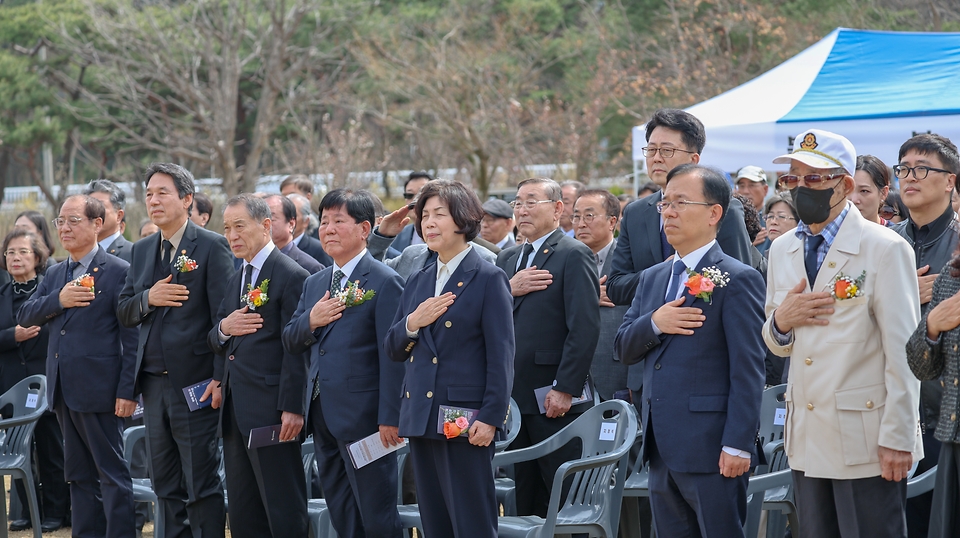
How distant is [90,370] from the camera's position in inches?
225

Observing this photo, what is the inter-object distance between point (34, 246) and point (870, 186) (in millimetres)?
5544

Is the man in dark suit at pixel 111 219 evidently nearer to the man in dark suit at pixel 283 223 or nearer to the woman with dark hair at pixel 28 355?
the woman with dark hair at pixel 28 355

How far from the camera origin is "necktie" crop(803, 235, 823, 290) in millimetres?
3590

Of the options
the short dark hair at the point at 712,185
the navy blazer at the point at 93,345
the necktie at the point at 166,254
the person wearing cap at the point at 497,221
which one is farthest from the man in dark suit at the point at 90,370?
the short dark hair at the point at 712,185

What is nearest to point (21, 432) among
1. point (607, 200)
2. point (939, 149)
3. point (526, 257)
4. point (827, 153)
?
point (526, 257)

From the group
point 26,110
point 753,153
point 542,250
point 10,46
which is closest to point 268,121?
→ point 26,110

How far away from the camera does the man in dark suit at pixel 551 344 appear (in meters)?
4.99

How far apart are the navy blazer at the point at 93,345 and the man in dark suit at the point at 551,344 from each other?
2214 mm

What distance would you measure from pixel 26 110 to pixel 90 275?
15.8 metres

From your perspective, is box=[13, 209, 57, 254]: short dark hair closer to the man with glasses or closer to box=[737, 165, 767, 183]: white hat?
box=[737, 165, 767, 183]: white hat

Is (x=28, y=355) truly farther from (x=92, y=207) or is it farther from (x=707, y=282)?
(x=707, y=282)

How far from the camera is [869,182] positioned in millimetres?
4812

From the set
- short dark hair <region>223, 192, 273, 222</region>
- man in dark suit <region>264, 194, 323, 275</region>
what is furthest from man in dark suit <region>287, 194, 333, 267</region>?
short dark hair <region>223, 192, 273, 222</region>

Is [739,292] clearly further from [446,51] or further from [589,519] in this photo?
[446,51]
